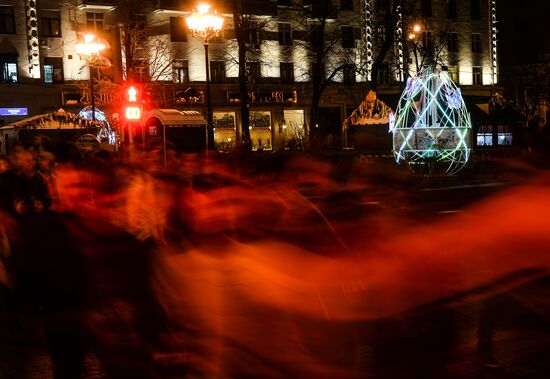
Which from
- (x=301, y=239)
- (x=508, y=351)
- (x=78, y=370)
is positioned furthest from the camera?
(x=301, y=239)

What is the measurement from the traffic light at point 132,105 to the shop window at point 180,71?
1294 inches

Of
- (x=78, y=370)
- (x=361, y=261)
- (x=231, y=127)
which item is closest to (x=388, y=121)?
(x=231, y=127)

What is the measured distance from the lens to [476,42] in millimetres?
60031

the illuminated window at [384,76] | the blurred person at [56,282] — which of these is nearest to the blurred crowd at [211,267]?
the blurred person at [56,282]

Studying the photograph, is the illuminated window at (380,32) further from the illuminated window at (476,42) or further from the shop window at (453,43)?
the illuminated window at (476,42)

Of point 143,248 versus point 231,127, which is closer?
point 143,248

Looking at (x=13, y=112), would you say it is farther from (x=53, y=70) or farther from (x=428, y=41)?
(x=428, y=41)

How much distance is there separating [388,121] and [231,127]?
20.0 meters

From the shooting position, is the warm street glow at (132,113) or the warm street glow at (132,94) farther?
the warm street glow at (132,94)

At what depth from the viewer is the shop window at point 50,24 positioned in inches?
1783

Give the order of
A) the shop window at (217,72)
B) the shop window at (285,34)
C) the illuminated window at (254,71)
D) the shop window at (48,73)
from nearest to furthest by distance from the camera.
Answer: the shop window at (48,73) < the shop window at (217,72) < the illuminated window at (254,71) < the shop window at (285,34)

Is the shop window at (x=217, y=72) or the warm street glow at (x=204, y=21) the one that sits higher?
the shop window at (x=217, y=72)

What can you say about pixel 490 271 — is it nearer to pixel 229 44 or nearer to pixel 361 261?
pixel 361 261

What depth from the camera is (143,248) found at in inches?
259
